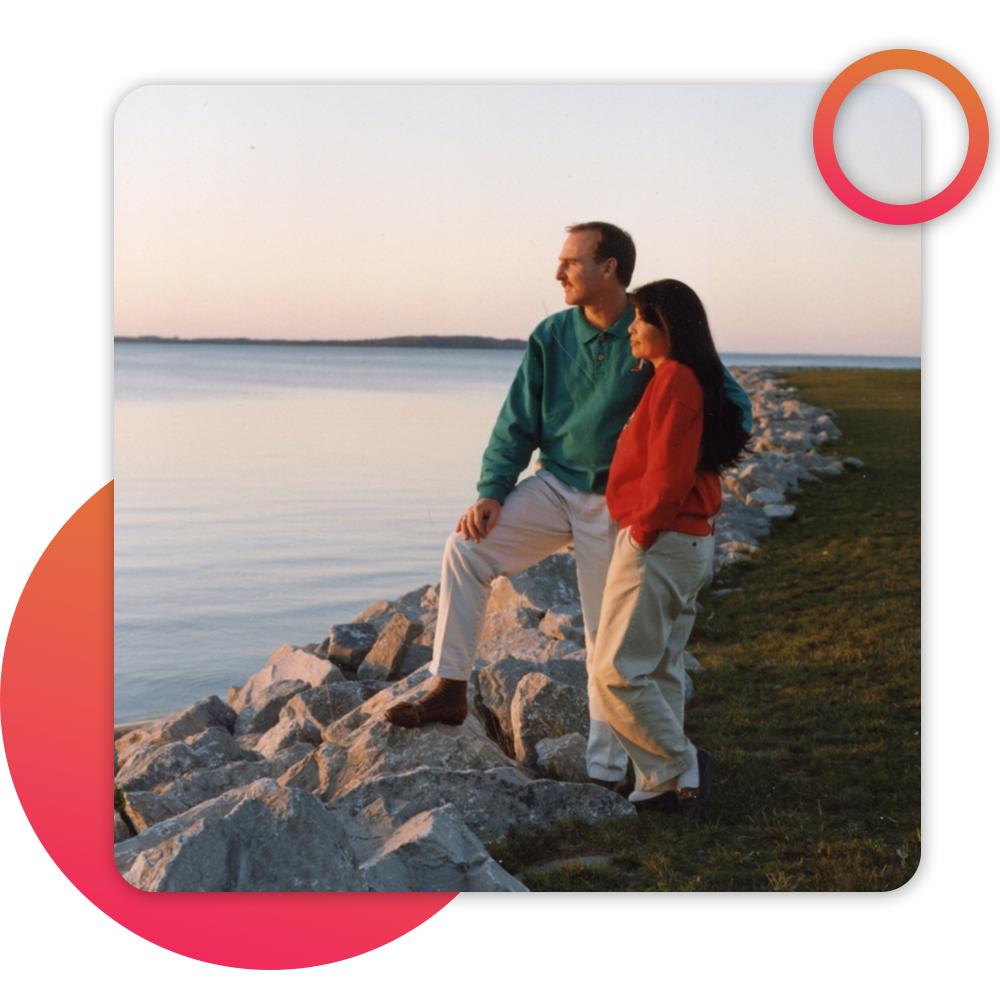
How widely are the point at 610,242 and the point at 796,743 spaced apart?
6.42 ft

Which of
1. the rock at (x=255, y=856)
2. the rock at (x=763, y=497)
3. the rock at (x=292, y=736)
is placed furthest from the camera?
the rock at (x=763, y=497)

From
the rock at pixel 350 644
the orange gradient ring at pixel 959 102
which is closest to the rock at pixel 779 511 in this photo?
the rock at pixel 350 644

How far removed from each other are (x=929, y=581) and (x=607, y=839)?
1.22 m

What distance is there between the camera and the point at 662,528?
3.42 m

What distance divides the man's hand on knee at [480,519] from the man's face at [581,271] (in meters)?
0.72

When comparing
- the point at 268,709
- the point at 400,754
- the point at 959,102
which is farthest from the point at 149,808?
the point at 959,102

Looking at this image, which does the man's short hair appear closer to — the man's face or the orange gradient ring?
the man's face

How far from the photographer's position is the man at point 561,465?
3695mm

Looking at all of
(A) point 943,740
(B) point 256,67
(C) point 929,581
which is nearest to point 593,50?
(B) point 256,67

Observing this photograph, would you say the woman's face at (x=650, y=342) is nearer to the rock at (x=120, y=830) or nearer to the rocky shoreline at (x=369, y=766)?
the rocky shoreline at (x=369, y=766)

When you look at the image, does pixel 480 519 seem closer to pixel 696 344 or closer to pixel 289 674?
pixel 696 344

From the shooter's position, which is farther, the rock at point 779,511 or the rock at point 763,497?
the rock at point 763,497

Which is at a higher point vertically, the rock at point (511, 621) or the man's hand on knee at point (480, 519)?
the man's hand on knee at point (480, 519)

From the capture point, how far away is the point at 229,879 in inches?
119
